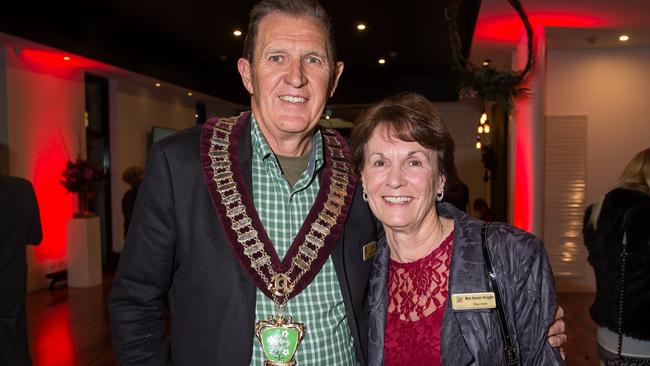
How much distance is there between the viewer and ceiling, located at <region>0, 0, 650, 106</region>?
6090mm

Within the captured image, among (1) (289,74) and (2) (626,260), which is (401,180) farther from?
(2) (626,260)

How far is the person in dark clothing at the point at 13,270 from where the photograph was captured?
3467mm

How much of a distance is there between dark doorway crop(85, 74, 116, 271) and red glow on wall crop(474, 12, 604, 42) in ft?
20.7

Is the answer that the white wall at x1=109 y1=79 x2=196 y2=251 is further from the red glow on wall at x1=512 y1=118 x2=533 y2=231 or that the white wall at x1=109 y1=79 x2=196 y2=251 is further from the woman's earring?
the woman's earring

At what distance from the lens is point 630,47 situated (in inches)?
292

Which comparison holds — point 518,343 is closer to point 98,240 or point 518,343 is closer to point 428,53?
point 98,240

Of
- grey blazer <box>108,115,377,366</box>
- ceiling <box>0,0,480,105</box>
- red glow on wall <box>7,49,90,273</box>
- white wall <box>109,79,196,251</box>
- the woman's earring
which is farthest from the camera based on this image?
white wall <box>109,79,196,251</box>

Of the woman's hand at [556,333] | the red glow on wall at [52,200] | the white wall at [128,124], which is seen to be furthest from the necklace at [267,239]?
the white wall at [128,124]

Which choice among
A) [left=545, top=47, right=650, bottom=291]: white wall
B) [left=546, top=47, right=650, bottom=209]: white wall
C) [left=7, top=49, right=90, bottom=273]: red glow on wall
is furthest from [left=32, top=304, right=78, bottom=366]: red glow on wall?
[left=546, top=47, right=650, bottom=209]: white wall

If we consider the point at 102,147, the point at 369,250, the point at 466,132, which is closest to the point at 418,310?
the point at 369,250

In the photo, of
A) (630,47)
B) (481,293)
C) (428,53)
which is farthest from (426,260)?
(428,53)

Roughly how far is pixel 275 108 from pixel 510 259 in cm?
80

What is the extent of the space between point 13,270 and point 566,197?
6373mm

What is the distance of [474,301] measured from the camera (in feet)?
5.41
